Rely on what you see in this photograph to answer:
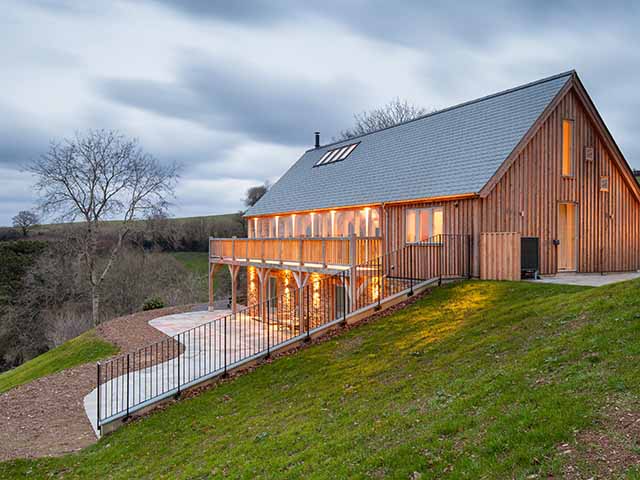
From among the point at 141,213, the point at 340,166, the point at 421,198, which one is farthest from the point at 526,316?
the point at 141,213

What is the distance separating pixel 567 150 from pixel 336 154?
11764mm

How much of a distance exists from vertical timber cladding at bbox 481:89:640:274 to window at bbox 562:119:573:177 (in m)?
0.18

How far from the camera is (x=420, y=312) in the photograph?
38.8 feet

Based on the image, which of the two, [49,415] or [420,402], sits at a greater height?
[420,402]

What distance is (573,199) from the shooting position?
15898 mm

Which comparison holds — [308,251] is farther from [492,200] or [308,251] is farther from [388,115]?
[388,115]

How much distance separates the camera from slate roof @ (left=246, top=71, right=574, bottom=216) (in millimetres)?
14719

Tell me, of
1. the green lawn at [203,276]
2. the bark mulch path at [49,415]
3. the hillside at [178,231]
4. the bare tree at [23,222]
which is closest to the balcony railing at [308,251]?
the bark mulch path at [49,415]

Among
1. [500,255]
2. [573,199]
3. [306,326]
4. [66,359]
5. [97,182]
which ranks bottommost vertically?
[66,359]

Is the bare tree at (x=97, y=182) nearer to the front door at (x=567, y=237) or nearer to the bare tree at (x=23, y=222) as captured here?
the bare tree at (x=23, y=222)

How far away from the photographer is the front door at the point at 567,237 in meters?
15.7

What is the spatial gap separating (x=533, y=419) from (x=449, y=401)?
1390 mm

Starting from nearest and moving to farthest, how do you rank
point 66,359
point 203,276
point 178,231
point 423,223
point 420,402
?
point 420,402
point 423,223
point 66,359
point 203,276
point 178,231

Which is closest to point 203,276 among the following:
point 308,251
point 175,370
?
point 308,251
